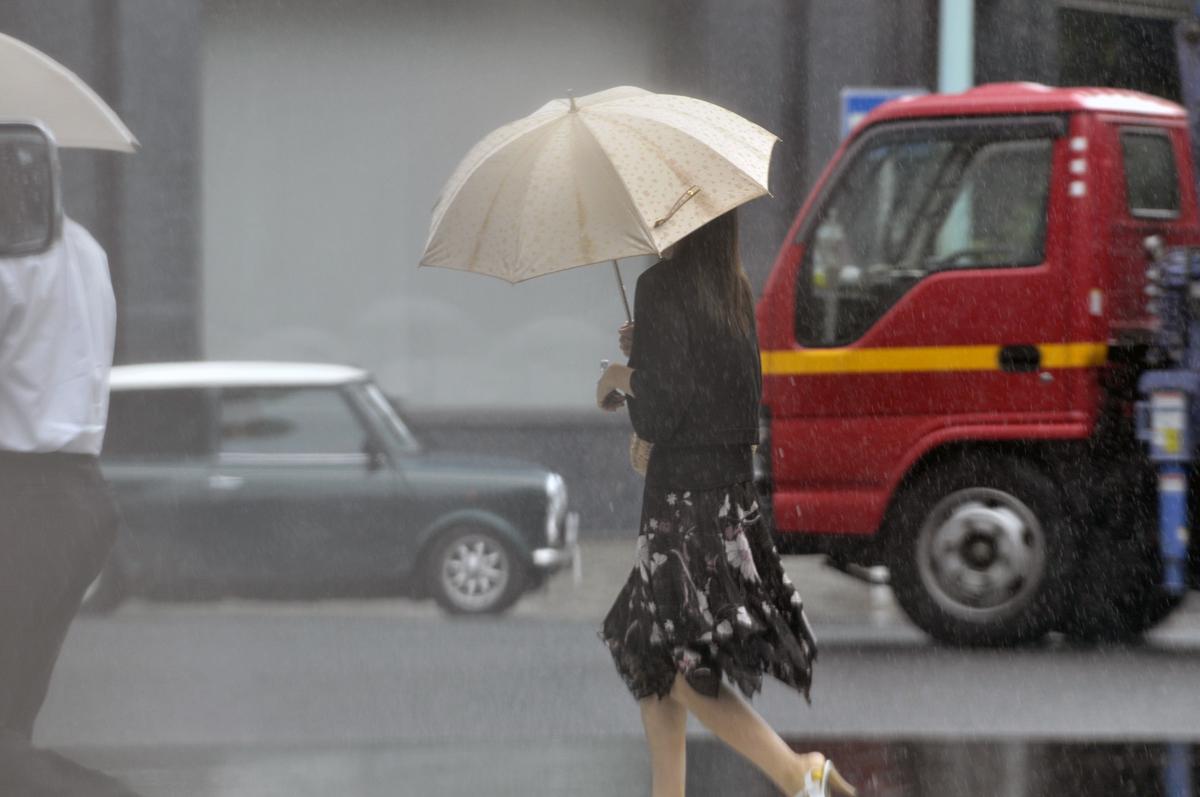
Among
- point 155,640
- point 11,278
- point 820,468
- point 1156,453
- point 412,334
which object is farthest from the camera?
point 412,334

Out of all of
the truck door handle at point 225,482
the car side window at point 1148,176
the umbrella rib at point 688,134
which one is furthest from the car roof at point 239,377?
the umbrella rib at point 688,134

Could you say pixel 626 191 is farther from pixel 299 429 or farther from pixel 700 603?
pixel 299 429

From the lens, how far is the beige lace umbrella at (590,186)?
13.9 ft

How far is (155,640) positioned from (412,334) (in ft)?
22.3

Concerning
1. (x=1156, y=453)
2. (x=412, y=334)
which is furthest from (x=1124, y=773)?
(x=412, y=334)

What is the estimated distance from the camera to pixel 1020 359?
340 inches

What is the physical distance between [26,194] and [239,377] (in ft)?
27.0

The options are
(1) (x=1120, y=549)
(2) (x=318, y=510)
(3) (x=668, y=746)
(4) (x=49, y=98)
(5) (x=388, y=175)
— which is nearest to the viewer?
(4) (x=49, y=98)

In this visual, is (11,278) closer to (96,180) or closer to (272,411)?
(272,411)

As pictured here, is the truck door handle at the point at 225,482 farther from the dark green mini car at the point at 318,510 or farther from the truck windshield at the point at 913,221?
the truck windshield at the point at 913,221

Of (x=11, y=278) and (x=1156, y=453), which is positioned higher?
(x=11, y=278)

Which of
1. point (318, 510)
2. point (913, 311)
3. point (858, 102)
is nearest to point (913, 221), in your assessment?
point (913, 311)

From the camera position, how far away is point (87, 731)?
23.3ft

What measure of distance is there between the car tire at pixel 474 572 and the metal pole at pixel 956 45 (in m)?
5.97
